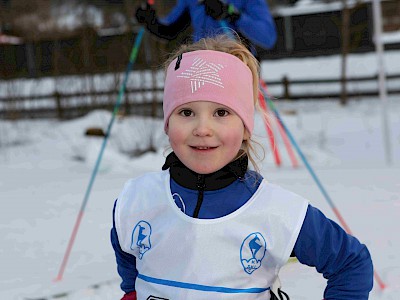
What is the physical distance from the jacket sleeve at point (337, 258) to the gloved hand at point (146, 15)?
2550 millimetres

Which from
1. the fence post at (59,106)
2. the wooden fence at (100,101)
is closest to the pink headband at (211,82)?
the wooden fence at (100,101)

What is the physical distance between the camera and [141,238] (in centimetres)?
168

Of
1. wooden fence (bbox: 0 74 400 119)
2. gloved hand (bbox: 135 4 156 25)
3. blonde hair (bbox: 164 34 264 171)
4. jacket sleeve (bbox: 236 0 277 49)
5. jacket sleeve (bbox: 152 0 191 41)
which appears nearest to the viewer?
blonde hair (bbox: 164 34 264 171)

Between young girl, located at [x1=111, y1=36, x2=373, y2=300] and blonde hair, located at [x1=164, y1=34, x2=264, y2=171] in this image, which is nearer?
young girl, located at [x1=111, y1=36, x2=373, y2=300]

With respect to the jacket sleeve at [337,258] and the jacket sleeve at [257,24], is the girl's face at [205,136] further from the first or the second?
the jacket sleeve at [257,24]

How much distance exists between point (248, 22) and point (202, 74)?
2.10 m

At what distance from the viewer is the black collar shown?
64.3 inches

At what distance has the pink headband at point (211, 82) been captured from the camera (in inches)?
63.2

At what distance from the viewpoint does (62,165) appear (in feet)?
25.6

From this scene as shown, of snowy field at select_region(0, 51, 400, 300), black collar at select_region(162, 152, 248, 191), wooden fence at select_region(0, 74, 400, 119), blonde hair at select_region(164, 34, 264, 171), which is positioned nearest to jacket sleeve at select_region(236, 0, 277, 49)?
snowy field at select_region(0, 51, 400, 300)

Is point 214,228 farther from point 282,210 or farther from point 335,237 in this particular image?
point 335,237

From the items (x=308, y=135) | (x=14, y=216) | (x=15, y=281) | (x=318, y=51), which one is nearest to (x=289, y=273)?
(x=15, y=281)

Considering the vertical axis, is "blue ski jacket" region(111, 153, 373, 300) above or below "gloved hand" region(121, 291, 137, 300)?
above

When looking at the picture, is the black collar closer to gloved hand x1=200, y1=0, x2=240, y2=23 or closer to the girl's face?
the girl's face
